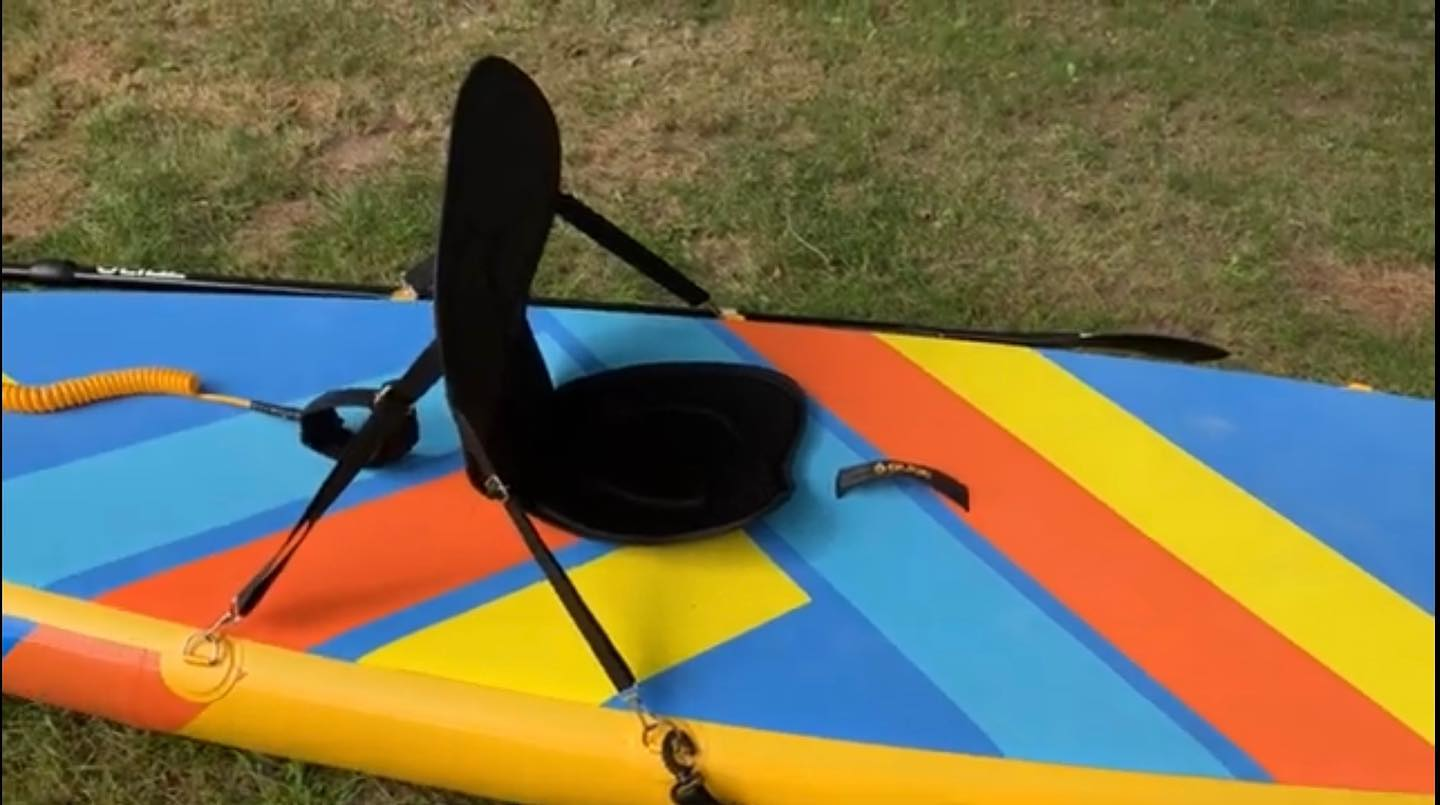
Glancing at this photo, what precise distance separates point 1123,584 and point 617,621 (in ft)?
1.38

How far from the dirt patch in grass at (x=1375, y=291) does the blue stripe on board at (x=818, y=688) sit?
112cm

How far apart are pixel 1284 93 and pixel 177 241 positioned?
163cm

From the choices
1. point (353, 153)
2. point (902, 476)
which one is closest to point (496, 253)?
point (902, 476)

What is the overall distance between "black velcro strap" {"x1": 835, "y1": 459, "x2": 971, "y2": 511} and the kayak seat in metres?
0.05

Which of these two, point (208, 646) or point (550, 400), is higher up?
point (550, 400)

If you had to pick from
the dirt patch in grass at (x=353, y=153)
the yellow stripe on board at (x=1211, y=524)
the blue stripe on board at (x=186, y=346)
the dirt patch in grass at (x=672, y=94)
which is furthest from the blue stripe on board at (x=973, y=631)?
the dirt patch in grass at (x=353, y=153)

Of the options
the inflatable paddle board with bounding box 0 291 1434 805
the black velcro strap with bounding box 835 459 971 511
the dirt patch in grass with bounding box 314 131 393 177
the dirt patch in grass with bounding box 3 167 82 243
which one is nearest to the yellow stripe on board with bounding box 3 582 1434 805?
the inflatable paddle board with bounding box 0 291 1434 805

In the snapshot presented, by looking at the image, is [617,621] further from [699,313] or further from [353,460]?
[699,313]

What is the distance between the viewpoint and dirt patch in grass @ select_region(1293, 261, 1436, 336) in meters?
2.20

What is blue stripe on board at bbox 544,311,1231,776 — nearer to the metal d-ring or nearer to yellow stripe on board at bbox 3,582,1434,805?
yellow stripe on board at bbox 3,582,1434,805

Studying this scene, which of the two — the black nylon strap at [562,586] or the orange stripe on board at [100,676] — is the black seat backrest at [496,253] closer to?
the black nylon strap at [562,586]

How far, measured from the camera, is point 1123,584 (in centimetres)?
141

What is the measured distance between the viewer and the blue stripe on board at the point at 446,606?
52.2 inches

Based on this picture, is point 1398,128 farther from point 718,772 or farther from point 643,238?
point 718,772
